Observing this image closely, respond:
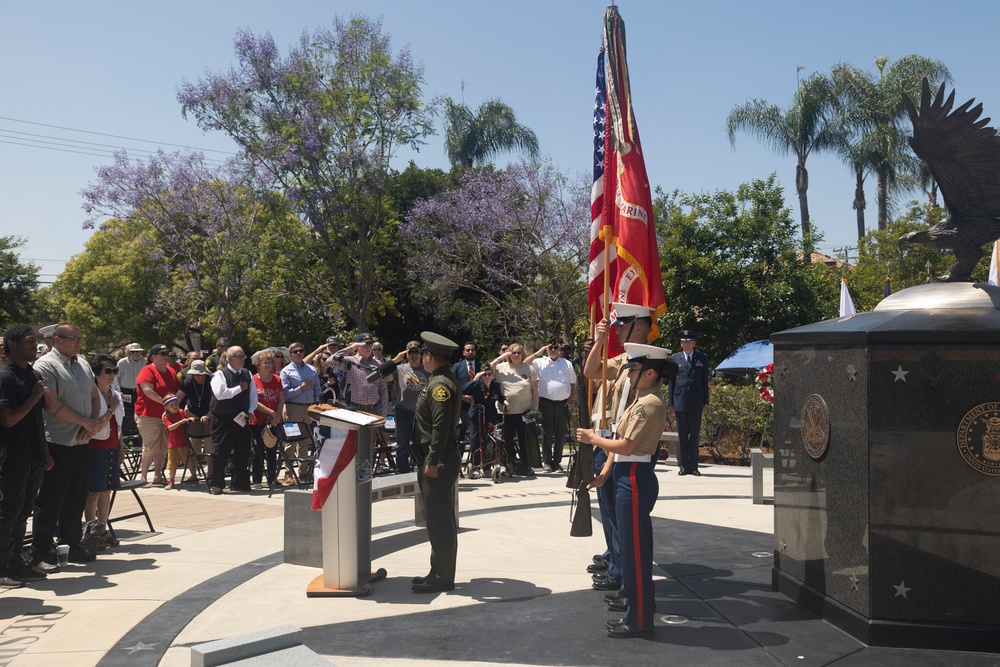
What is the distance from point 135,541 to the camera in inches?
320

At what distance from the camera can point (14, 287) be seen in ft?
151

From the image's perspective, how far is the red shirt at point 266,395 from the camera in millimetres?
11383

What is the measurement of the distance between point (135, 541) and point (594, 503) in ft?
15.8

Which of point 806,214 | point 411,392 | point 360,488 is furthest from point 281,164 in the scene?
point 806,214

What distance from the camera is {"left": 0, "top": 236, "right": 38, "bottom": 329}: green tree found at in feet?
149

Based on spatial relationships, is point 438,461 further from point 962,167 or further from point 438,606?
point 962,167

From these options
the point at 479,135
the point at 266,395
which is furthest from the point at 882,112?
the point at 266,395

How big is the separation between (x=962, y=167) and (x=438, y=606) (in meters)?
4.59

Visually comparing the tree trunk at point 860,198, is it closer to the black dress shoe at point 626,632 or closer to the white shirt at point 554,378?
the white shirt at point 554,378

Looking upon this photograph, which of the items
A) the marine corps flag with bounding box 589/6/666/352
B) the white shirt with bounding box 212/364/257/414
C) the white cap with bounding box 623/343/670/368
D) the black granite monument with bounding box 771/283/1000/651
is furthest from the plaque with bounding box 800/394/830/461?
the white shirt with bounding box 212/364/257/414

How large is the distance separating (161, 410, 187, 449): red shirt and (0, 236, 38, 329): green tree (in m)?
39.7

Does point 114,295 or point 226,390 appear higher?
point 114,295

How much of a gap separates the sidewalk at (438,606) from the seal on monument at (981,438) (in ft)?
3.46

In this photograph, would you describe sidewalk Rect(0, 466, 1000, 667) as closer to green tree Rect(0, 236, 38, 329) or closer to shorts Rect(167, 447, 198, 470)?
shorts Rect(167, 447, 198, 470)
